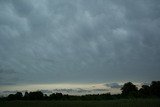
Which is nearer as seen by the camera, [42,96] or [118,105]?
[118,105]

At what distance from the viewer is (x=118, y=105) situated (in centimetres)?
4297

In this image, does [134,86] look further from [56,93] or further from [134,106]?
[134,106]

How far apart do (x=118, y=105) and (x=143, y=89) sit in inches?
2123

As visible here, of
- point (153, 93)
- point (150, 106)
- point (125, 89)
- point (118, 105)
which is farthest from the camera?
point (125, 89)

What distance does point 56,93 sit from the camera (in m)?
93.9

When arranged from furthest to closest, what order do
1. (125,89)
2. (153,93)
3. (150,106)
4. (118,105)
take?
(125,89), (153,93), (118,105), (150,106)

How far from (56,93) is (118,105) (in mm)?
53649

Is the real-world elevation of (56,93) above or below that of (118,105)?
above

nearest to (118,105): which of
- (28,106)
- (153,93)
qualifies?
(28,106)

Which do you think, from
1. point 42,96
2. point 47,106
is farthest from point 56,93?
point 47,106

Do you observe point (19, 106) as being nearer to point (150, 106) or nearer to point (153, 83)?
point (150, 106)

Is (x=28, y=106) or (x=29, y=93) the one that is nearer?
(x=28, y=106)

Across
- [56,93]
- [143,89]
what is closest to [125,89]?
[143,89]

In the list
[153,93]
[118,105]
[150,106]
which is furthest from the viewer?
[153,93]
